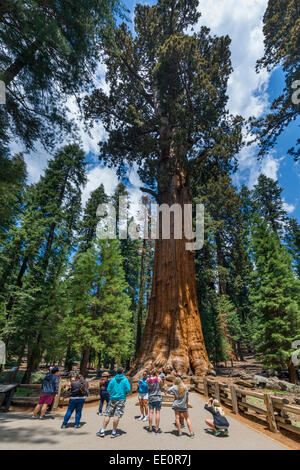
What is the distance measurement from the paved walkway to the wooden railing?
2.10ft

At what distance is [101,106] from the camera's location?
1644 centimetres

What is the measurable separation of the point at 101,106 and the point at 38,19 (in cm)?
1128

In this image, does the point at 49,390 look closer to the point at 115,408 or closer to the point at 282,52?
the point at 115,408

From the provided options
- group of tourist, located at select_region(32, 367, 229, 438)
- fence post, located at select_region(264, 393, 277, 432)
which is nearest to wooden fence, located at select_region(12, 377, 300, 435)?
fence post, located at select_region(264, 393, 277, 432)

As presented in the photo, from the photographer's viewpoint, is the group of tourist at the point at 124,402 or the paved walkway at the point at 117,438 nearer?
the paved walkway at the point at 117,438

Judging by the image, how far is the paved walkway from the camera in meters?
3.89

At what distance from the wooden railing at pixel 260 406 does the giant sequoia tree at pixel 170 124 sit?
1892 millimetres

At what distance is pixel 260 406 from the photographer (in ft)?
25.6

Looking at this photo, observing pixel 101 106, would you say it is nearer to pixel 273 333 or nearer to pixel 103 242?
pixel 103 242

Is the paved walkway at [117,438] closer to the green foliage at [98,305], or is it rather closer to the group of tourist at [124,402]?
the group of tourist at [124,402]

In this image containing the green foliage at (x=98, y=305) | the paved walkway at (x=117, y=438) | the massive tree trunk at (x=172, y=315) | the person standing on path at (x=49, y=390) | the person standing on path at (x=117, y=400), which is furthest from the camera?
the green foliage at (x=98, y=305)

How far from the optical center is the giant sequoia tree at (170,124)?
39.6 ft

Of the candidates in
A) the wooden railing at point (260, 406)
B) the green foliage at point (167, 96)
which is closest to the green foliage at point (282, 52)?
the green foliage at point (167, 96)
